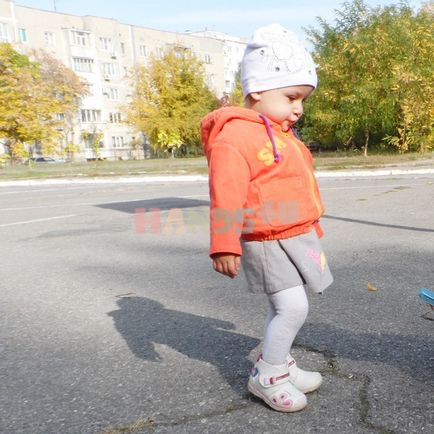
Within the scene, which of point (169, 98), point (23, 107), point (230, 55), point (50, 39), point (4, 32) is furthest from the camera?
point (230, 55)

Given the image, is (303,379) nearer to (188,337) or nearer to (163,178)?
(188,337)

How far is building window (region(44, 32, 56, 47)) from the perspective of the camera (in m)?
60.5

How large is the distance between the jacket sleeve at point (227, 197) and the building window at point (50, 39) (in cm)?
6483

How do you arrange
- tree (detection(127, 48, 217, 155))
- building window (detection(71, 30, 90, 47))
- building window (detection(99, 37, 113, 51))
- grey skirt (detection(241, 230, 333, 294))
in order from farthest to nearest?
building window (detection(99, 37, 113, 51)), building window (detection(71, 30, 90, 47)), tree (detection(127, 48, 217, 155)), grey skirt (detection(241, 230, 333, 294))

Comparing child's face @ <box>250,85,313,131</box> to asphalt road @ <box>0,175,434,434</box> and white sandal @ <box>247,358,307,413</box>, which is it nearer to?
white sandal @ <box>247,358,307,413</box>

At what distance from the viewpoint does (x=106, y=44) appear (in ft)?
217

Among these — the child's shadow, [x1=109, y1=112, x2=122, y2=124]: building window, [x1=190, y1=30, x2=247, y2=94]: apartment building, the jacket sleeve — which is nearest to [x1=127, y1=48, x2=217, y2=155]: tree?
[x1=109, y1=112, x2=122, y2=124]: building window

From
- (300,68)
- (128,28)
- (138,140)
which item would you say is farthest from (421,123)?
(128,28)

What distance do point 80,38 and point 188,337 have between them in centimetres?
6645

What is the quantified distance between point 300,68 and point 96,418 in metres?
1.75

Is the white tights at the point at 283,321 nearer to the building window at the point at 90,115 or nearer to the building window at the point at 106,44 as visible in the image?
the building window at the point at 90,115

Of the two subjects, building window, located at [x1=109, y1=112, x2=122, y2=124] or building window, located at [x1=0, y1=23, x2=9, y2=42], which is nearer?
building window, located at [x1=0, y1=23, x2=9, y2=42]

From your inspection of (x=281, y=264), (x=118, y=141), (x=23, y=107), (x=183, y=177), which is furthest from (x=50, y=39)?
(x=281, y=264)

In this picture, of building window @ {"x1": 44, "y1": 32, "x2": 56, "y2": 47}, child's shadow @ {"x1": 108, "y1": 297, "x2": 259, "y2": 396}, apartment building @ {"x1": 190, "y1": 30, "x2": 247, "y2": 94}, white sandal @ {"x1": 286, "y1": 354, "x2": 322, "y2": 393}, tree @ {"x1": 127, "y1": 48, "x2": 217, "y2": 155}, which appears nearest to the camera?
white sandal @ {"x1": 286, "y1": 354, "x2": 322, "y2": 393}
